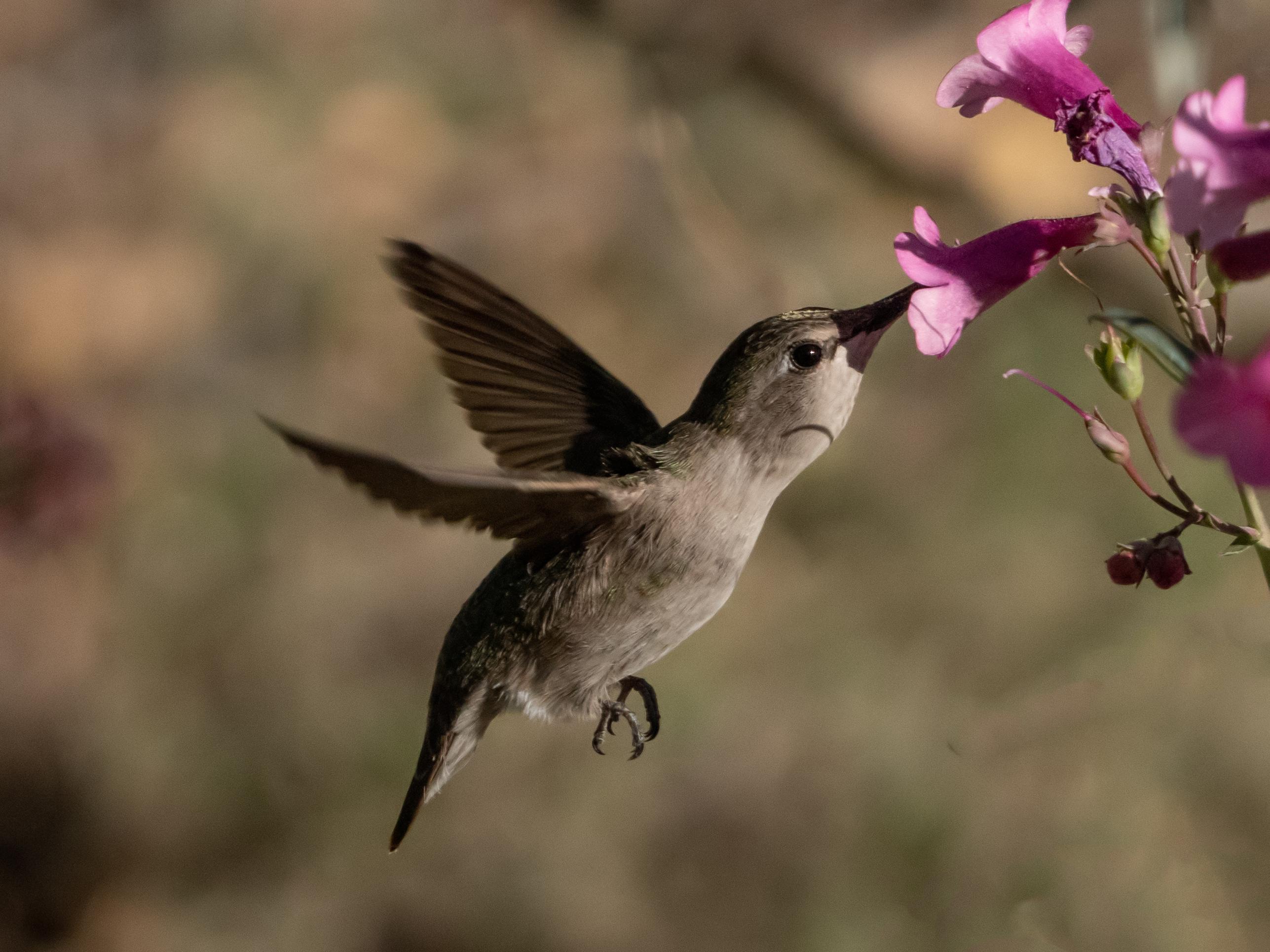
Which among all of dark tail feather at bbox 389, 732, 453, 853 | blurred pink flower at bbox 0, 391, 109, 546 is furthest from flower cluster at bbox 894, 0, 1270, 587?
blurred pink flower at bbox 0, 391, 109, 546

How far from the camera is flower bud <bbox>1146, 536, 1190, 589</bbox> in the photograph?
110 centimetres

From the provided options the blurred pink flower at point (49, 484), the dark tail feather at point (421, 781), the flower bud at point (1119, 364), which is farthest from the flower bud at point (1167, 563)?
the blurred pink flower at point (49, 484)

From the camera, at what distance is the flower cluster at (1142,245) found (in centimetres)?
81

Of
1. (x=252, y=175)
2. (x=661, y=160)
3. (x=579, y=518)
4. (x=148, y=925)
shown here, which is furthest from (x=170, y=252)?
(x=579, y=518)

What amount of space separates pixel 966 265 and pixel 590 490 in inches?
19.0

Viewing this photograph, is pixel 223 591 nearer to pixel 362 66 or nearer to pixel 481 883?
pixel 481 883

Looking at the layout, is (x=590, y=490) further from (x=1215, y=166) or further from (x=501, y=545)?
(x=501, y=545)

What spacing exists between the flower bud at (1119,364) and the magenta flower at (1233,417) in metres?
0.34

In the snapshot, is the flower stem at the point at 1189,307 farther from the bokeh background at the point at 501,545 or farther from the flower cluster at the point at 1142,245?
the bokeh background at the point at 501,545

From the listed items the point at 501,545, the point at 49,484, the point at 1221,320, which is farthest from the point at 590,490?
the point at 49,484

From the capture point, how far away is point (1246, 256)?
0.91 m

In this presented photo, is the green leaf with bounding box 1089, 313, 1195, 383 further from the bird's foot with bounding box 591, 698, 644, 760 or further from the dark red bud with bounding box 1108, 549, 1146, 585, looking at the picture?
the bird's foot with bounding box 591, 698, 644, 760

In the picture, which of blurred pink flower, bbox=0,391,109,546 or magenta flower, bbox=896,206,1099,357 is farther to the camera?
blurred pink flower, bbox=0,391,109,546

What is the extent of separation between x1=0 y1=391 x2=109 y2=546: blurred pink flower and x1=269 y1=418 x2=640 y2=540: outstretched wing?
9.85 ft
